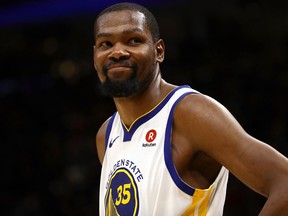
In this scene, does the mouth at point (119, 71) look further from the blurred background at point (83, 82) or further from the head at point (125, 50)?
the blurred background at point (83, 82)

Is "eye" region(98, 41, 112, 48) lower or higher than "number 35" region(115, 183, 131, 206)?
higher

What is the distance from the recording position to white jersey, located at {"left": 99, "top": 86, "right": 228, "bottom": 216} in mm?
2842

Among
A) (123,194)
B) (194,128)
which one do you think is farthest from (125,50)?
(123,194)

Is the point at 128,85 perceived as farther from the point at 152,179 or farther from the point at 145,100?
the point at 152,179

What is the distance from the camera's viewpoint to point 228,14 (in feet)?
31.5

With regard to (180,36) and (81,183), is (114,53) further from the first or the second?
(180,36)

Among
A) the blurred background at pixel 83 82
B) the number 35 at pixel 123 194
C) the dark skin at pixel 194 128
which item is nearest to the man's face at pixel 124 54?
the dark skin at pixel 194 128

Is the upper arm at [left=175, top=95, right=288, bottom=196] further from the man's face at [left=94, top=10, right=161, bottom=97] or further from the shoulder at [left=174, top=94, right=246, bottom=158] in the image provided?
the man's face at [left=94, top=10, right=161, bottom=97]

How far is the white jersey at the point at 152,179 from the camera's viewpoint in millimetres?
2842

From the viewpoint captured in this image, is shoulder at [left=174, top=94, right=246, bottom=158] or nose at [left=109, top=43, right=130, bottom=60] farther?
nose at [left=109, top=43, right=130, bottom=60]

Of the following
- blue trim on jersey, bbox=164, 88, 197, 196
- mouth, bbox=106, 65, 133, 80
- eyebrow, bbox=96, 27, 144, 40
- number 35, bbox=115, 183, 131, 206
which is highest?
eyebrow, bbox=96, 27, 144, 40

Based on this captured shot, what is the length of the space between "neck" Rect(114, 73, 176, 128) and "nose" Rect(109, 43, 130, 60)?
226mm

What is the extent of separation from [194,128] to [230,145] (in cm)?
22

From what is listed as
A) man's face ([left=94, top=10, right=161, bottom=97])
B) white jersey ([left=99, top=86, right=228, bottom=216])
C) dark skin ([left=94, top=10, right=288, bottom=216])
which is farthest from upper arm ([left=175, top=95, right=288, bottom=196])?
man's face ([left=94, top=10, right=161, bottom=97])
